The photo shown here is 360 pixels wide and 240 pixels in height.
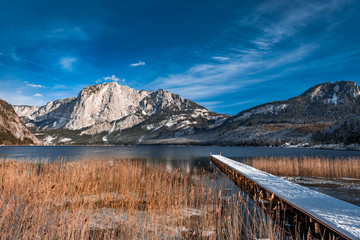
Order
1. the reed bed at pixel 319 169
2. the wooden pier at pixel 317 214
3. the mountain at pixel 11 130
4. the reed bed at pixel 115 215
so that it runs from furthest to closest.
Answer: the mountain at pixel 11 130
the reed bed at pixel 319 169
the wooden pier at pixel 317 214
the reed bed at pixel 115 215

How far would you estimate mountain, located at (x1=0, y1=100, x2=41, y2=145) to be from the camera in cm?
12150

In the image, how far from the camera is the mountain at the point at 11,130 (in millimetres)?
121500

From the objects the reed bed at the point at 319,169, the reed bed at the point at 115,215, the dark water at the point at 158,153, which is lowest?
the dark water at the point at 158,153

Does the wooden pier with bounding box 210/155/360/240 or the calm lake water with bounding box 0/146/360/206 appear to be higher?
the wooden pier with bounding box 210/155/360/240

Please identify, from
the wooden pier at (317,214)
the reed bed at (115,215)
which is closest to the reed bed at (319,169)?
the wooden pier at (317,214)

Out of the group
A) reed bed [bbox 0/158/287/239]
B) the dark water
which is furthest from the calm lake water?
reed bed [bbox 0/158/287/239]

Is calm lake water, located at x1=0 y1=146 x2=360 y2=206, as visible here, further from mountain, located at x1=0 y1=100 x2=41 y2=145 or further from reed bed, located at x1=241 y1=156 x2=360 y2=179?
mountain, located at x1=0 y1=100 x2=41 y2=145

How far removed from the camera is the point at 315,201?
8.75 meters

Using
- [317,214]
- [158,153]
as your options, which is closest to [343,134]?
[158,153]

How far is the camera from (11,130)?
423 ft

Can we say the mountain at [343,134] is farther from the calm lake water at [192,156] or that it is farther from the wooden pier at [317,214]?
the wooden pier at [317,214]

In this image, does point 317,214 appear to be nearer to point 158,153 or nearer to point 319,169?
point 319,169

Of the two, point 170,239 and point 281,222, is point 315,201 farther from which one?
point 170,239

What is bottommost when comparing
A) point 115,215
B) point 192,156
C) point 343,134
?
point 192,156
